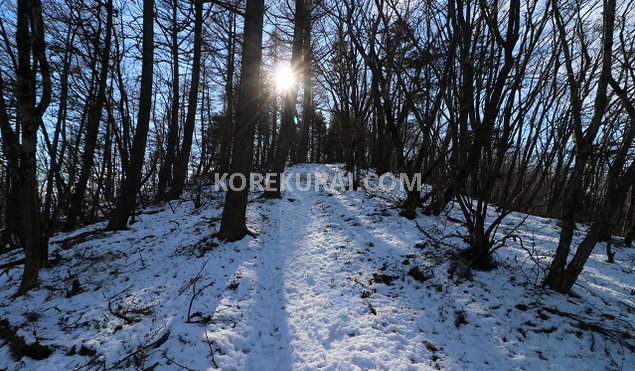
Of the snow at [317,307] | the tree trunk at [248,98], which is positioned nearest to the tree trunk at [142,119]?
the snow at [317,307]

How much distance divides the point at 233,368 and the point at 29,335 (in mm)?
2472

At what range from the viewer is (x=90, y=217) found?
10086mm

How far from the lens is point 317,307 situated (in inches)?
149

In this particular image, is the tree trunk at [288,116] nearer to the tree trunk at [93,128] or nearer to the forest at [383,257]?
the forest at [383,257]

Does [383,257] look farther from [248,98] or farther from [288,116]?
[288,116]

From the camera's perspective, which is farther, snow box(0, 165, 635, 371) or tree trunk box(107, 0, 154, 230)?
tree trunk box(107, 0, 154, 230)

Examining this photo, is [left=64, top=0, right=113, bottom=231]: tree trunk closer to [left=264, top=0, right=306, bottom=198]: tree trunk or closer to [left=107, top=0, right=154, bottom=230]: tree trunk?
[left=107, top=0, right=154, bottom=230]: tree trunk

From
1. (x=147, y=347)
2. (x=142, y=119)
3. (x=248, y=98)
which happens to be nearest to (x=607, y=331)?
(x=147, y=347)

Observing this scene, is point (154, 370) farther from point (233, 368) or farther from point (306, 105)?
point (306, 105)

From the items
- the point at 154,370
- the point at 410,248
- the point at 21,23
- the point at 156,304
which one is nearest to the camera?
the point at 154,370

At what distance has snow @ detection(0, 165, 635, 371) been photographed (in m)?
2.78

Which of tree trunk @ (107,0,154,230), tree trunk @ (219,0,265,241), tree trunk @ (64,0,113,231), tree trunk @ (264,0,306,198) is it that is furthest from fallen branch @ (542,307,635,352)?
tree trunk @ (64,0,113,231)

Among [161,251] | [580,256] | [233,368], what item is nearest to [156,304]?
[233,368]

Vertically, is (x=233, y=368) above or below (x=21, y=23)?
below
